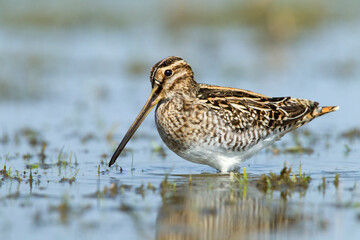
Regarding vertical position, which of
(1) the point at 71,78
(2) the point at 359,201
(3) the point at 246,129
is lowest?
(2) the point at 359,201

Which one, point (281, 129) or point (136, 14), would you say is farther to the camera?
point (136, 14)

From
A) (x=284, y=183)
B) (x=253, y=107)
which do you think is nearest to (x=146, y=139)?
(x=253, y=107)

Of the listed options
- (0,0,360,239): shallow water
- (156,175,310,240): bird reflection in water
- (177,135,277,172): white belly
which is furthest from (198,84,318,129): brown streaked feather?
(156,175,310,240): bird reflection in water

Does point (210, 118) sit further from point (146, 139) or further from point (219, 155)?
point (146, 139)

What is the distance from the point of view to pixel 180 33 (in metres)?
19.3

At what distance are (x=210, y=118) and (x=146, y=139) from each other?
2608 millimetres

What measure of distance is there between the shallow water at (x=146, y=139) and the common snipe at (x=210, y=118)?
0.31m

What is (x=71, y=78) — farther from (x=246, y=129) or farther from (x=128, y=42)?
(x=246, y=129)

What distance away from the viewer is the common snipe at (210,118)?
25.7ft

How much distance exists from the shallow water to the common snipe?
1.02 ft

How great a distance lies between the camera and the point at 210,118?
310 inches

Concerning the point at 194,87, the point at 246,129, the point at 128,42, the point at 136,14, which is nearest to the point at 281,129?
the point at 246,129

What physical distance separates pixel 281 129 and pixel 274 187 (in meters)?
1.43

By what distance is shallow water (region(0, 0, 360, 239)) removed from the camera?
5.94 m
